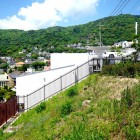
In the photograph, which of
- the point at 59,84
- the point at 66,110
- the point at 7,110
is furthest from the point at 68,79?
the point at 66,110

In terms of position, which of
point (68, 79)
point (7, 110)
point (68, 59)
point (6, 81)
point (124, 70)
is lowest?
point (6, 81)

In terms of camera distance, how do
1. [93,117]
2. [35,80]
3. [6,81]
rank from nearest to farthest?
[93,117], [35,80], [6,81]

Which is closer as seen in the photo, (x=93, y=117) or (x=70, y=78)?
(x=93, y=117)

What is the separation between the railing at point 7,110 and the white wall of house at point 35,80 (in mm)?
3199

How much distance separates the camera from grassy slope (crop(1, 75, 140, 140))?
8891 mm

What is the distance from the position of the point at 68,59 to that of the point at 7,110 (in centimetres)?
707

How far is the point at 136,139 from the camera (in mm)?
8039

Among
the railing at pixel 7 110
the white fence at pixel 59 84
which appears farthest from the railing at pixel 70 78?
the railing at pixel 7 110

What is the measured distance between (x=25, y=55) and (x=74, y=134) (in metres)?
161

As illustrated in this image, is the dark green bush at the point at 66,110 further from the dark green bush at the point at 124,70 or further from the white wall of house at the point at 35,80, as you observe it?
the white wall of house at the point at 35,80

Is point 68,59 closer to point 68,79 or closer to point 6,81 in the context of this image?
point 68,79

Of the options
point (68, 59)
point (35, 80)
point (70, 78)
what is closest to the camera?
point (70, 78)

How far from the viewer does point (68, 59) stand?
23.7m

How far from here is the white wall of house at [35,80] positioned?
22.3m
